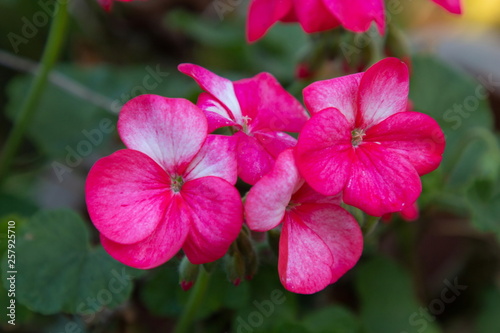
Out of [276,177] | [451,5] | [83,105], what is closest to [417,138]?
[276,177]

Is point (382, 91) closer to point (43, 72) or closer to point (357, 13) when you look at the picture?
point (357, 13)

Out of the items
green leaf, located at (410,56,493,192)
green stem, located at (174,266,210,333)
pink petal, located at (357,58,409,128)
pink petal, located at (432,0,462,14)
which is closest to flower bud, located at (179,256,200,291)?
green stem, located at (174,266,210,333)

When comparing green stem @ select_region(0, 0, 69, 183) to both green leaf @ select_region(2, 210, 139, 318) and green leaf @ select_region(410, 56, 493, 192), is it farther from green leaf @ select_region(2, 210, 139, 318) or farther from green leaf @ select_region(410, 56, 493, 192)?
green leaf @ select_region(410, 56, 493, 192)

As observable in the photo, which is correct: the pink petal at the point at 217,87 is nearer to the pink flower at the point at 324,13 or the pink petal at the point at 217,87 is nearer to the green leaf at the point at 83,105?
the pink flower at the point at 324,13

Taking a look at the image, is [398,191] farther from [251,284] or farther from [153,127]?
[251,284]

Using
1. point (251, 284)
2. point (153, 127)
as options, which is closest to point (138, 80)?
point (251, 284)
